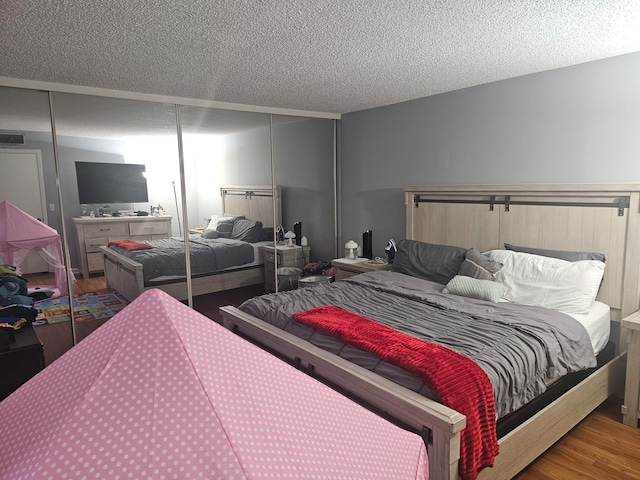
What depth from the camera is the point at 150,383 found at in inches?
18.8

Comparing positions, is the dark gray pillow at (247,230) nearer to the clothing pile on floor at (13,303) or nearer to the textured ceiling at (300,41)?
the textured ceiling at (300,41)

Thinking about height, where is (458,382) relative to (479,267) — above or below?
below

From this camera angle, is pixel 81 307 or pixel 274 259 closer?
pixel 81 307

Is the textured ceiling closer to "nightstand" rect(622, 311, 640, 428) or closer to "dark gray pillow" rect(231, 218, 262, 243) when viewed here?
"dark gray pillow" rect(231, 218, 262, 243)

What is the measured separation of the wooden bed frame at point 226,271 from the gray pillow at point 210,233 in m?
0.25

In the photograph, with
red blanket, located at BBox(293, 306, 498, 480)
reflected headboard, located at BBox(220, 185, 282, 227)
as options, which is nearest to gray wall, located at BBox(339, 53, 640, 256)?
reflected headboard, located at BBox(220, 185, 282, 227)

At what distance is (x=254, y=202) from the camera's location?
4715mm

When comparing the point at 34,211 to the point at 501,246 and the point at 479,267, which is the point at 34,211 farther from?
the point at 501,246

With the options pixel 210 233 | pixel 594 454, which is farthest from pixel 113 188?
pixel 594 454

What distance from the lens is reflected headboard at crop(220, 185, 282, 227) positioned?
4.55m

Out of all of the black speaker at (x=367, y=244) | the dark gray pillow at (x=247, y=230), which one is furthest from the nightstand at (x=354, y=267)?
the dark gray pillow at (x=247, y=230)

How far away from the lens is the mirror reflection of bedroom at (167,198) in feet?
11.7

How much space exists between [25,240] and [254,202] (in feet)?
6.88

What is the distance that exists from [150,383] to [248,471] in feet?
0.48
